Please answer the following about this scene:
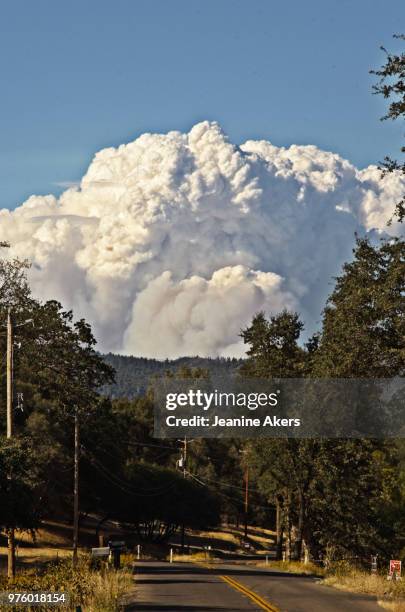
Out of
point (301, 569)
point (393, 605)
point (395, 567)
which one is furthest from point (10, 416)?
point (301, 569)

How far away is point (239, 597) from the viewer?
3538 cm

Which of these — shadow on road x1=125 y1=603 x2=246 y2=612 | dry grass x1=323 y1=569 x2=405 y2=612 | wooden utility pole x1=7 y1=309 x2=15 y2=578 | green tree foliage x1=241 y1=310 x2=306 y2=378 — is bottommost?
dry grass x1=323 y1=569 x2=405 y2=612

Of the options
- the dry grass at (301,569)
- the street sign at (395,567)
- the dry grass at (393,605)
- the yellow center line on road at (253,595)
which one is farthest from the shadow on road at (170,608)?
the dry grass at (301,569)

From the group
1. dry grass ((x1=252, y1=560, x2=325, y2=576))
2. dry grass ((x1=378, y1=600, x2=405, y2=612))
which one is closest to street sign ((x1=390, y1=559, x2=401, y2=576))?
dry grass ((x1=378, y1=600, x2=405, y2=612))

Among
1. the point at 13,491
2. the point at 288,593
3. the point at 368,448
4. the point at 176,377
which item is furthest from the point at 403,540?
the point at 176,377

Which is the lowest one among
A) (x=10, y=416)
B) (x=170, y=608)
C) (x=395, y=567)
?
(x=170, y=608)

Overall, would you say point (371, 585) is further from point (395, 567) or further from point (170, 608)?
point (170, 608)

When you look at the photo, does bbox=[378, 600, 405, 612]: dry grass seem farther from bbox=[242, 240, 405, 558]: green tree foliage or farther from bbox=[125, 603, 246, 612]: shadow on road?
bbox=[242, 240, 405, 558]: green tree foliage

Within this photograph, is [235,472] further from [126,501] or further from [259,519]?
[126,501]

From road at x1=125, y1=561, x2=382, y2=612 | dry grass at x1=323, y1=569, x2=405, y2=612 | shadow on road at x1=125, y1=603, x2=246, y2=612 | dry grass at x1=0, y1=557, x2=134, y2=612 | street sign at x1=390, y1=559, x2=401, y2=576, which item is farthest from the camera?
street sign at x1=390, y1=559, x2=401, y2=576

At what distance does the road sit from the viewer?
3089cm

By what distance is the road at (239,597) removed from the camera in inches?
1216

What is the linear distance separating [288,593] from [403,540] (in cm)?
3921

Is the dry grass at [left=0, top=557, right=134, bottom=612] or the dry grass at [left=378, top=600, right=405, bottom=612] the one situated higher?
the dry grass at [left=0, top=557, right=134, bottom=612]
